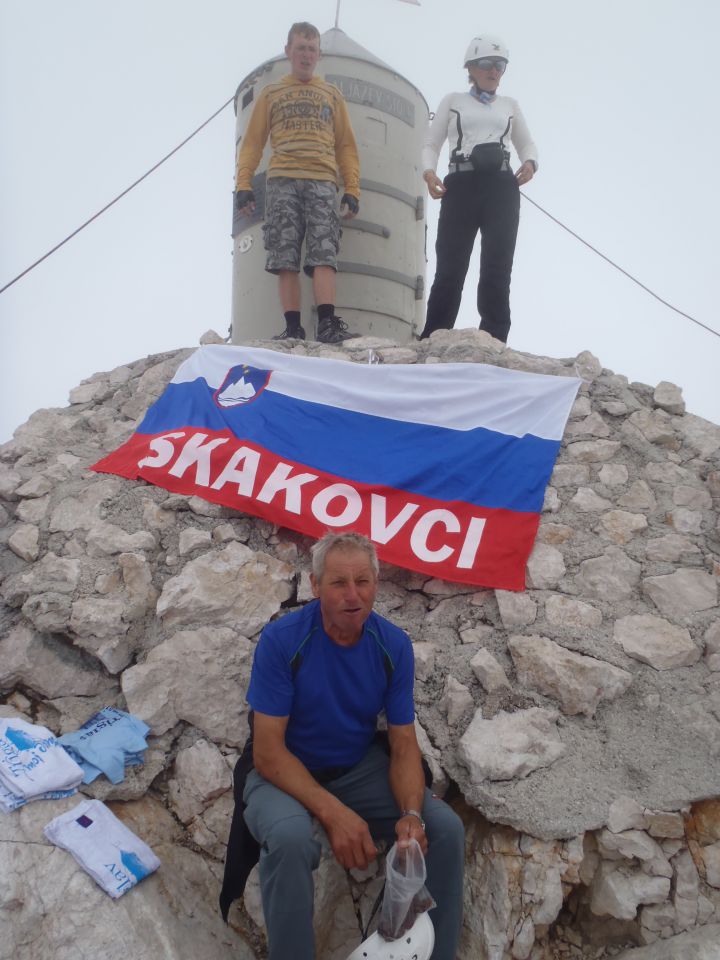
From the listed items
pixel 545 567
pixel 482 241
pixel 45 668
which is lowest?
pixel 45 668

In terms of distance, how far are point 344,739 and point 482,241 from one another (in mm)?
3915

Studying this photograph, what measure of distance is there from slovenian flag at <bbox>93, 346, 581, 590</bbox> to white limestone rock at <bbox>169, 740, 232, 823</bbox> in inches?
47.2

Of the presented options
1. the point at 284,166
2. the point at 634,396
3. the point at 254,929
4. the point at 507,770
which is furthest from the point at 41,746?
the point at 284,166

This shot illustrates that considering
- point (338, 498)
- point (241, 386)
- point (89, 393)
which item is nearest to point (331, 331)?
point (241, 386)

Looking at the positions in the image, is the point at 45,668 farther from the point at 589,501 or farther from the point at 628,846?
the point at 589,501

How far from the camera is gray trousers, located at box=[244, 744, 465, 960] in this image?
223cm

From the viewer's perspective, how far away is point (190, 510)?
4.14 m

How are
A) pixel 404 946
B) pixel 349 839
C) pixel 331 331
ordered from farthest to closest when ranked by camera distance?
pixel 331 331
pixel 349 839
pixel 404 946

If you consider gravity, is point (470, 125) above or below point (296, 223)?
above

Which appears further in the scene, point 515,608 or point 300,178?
point 300,178

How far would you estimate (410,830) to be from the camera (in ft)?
7.89

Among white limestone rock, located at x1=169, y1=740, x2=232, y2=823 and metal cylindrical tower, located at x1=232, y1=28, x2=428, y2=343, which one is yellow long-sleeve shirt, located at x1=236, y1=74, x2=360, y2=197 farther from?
white limestone rock, located at x1=169, y1=740, x2=232, y2=823

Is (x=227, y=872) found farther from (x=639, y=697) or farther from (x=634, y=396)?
(x=634, y=396)

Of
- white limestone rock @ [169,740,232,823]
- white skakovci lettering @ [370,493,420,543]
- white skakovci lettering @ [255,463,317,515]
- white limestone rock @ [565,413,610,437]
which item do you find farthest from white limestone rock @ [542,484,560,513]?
white limestone rock @ [169,740,232,823]
